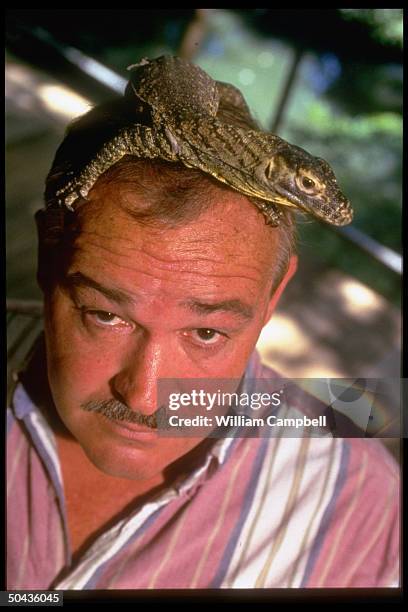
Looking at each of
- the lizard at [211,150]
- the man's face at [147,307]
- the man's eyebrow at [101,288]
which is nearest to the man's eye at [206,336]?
the man's face at [147,307]

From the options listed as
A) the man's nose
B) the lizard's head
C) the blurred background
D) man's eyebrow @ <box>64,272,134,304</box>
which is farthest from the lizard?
the blurred background

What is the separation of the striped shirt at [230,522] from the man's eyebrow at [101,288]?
41 centimetres

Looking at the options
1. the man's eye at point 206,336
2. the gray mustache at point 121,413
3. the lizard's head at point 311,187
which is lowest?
the gray mustache at point 121,413

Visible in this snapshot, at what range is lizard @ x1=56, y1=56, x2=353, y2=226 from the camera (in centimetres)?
101

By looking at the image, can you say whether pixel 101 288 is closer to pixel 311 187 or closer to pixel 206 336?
pixel 206 336

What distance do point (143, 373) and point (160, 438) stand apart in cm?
19

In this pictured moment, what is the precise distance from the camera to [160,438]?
108 cm

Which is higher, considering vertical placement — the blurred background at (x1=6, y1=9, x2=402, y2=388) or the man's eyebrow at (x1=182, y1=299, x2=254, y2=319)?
the blurred background at (x1=6, y1=9, x2=402, y2=388)

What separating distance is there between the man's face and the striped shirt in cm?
18

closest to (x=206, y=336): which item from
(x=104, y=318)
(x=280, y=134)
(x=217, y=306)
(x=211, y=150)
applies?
(x=217, y=306)

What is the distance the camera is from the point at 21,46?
2.53 metres

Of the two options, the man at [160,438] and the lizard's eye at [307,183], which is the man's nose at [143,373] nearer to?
the man at [160,438]

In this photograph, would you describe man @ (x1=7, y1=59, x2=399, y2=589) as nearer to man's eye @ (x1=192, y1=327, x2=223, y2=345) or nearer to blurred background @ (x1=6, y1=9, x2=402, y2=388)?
man's eye @ (x1=192, y1=327, x2=223, y2=345)

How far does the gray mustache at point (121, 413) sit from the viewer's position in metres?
1.03
